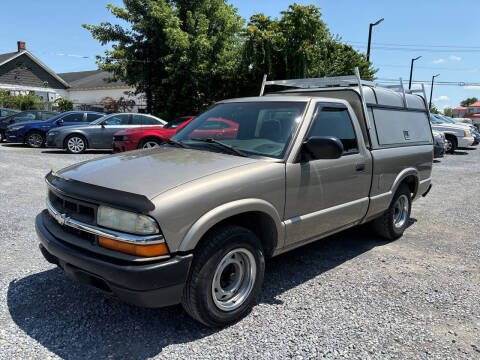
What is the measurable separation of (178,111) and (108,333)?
56.1 ft

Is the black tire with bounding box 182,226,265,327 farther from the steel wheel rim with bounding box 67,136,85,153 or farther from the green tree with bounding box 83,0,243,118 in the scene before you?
the green tree with bounding box 83,0,243,118

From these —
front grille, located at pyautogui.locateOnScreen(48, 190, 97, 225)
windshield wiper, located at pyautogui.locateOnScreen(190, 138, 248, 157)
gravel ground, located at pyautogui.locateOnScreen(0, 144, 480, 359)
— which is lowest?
gravel ground, located at pyautogui.locateOnScreen(0, 144, 480, 359)

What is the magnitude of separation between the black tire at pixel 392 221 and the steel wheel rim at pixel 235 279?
2.54 m

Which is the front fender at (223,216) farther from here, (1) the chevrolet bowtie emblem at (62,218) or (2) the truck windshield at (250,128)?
(1) the chevrolet bowtie emblem at (62,218)

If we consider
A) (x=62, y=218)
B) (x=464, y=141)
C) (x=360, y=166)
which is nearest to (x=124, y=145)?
(x=360, y=166)

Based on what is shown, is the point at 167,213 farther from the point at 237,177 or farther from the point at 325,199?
the point at 325,199

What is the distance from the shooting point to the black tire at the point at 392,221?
4.95 meters

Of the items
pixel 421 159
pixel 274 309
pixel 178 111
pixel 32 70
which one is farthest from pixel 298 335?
pixel 32 70

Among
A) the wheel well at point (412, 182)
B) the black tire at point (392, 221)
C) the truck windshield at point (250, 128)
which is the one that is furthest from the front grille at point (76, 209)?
the wheel well at point (412, 182)

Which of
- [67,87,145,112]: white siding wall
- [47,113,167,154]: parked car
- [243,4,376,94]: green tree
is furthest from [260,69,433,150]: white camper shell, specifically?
[67,87,145,112]: white siding wall

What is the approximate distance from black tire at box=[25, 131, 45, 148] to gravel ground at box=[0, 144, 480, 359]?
1096 centimetres

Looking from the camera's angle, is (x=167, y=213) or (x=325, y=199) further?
(x=325, y=199)

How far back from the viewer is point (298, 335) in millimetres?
2865

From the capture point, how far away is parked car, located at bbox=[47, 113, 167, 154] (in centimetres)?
1279
